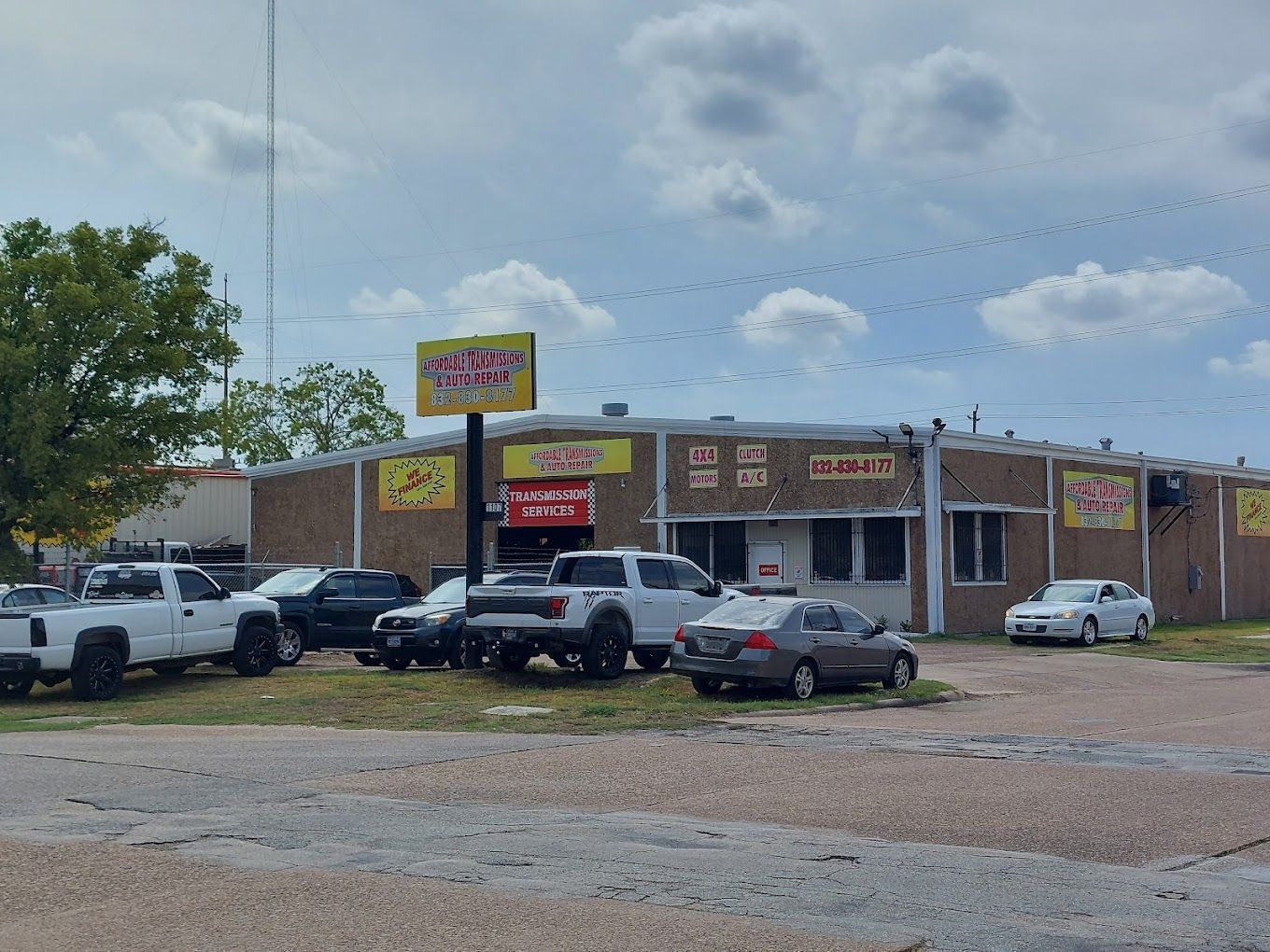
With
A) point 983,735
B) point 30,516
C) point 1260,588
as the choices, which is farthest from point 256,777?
point 1260,588

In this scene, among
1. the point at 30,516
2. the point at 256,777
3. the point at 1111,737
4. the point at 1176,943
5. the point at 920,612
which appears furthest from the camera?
the point at 920,612

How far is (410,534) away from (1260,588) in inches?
1149

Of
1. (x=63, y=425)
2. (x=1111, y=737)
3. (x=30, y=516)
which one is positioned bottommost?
(x=1111, y=737)

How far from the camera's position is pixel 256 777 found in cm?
1215

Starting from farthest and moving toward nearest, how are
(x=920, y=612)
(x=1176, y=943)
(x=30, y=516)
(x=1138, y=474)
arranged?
(x=1138, y=474)
(x=920, y=612)
(x=30, y=516)
(x=1176, y=943)

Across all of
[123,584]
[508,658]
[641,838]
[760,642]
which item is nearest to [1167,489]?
[508,658]

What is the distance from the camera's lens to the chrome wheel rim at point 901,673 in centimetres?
2044

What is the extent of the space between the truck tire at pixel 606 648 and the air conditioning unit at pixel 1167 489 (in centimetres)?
2601

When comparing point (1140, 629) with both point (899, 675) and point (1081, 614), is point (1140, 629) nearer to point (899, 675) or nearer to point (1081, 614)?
point (1081, 614)

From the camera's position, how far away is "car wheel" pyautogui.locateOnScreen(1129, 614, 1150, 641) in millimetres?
32594

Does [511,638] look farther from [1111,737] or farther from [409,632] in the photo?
[1111,737]

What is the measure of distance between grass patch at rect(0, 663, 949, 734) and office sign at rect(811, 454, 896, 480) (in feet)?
42.6

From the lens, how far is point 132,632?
65.1 ft

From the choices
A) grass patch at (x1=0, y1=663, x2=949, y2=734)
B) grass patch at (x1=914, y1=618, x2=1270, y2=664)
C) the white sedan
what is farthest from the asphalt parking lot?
the white sedan
